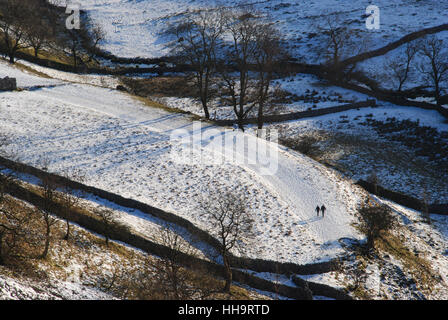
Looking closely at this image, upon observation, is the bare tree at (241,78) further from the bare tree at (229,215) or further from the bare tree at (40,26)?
the bare tree at (40,26)

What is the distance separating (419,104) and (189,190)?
109 feet

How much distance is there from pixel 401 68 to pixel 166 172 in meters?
44.5

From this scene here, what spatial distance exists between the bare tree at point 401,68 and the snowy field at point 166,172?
Answer: 28605 millimetres

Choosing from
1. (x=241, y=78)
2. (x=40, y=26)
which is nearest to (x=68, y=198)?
(x=241, y=78)

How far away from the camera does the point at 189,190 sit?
84.4 ft

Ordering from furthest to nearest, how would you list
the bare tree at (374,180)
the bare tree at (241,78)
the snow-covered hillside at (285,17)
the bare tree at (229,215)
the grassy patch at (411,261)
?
the snow-covered hillside at (285,17), the bare tree at (241,78), the bare tree at (374,180), the bare tree at (229,215), the grassy patch at (411,261)

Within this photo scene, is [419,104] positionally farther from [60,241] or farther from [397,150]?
[60,241]

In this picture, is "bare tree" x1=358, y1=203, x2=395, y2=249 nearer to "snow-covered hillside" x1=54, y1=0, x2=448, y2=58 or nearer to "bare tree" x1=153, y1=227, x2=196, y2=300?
"bare tree" x1=153, y1=227, x2=196, y2=300

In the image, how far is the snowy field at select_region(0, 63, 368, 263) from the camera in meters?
23.1

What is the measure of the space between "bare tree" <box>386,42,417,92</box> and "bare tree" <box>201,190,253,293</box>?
3646cm

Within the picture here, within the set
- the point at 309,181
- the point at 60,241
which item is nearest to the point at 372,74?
the point at 309,181

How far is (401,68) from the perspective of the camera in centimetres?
5691

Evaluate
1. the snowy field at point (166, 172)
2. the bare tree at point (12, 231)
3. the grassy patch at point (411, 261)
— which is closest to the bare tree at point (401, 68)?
the snowy field at point (166, 172)

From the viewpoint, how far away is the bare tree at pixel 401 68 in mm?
51888
